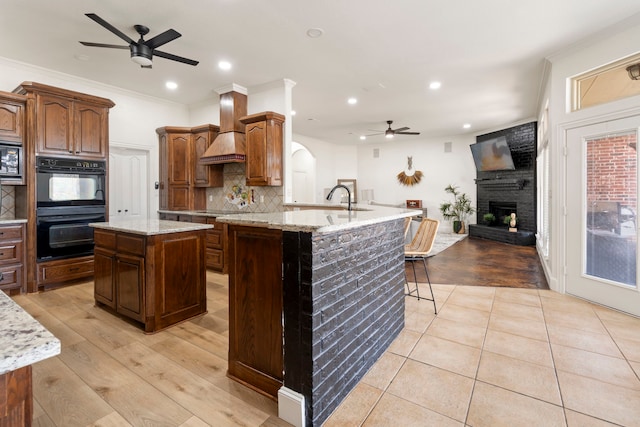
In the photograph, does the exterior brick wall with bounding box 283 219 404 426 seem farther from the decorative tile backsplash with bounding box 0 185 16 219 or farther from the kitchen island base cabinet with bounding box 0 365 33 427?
the decorative tile backsplash with bounding box 0 185 16 219

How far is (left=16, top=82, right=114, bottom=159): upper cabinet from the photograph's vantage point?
11.9 feet

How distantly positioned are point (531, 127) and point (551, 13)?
15.2 feet

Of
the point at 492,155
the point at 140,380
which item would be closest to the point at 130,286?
the point at 140,380

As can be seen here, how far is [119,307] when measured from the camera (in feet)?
9.28

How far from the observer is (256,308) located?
178 cm

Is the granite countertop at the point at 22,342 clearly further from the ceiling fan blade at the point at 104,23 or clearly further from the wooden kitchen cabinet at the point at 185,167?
the wooden kitchen cabinet at the point at 185,167

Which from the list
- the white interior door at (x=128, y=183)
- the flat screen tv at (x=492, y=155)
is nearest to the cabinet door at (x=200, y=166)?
the white interior door at (x=128, y=183)

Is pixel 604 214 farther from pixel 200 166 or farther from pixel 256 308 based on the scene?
pixel 200 166

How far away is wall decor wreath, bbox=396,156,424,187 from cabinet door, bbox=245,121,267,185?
647 cm

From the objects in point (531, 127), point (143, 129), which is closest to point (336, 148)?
point (531, 127)

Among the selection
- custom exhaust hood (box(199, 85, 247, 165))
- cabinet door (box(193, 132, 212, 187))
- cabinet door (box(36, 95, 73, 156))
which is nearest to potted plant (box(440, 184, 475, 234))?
custom exhaust hood (box(199, 85, 247, 165))

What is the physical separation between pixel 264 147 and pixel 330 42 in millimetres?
1584

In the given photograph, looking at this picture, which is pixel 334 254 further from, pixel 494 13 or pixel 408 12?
pixel 494 13

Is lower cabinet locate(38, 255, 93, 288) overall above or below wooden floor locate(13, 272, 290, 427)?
above
